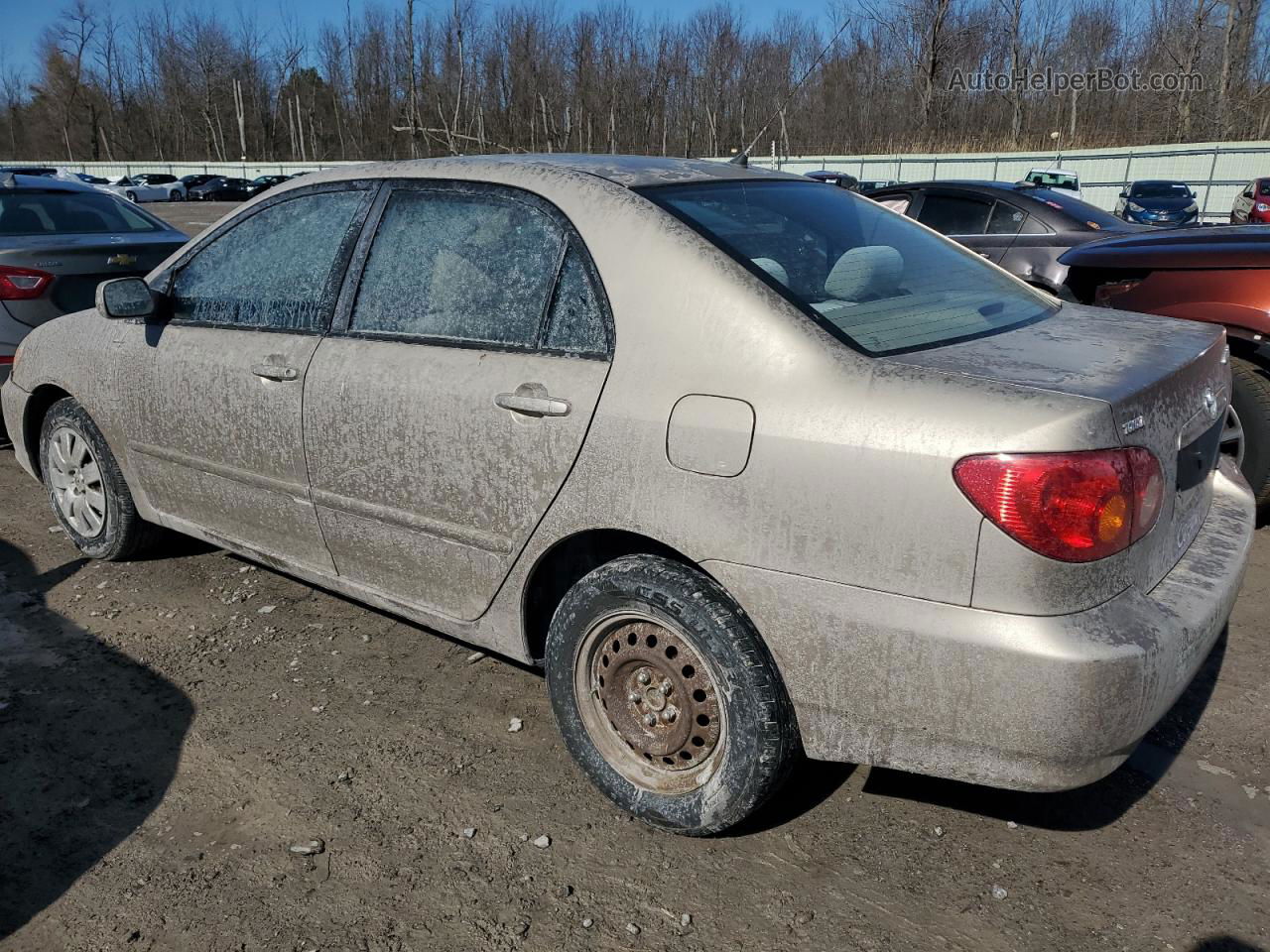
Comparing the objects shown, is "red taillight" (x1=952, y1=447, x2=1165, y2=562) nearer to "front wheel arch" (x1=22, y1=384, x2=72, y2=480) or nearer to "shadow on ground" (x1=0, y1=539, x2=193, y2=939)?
"shadow on ground" (x1=0, y1=539, x2=193, y2=939)

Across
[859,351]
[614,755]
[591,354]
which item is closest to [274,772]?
[614,755]

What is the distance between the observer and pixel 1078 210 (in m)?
7.85

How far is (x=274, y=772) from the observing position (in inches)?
117

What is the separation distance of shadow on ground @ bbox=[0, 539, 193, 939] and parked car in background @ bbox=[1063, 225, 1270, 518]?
13.6 ft

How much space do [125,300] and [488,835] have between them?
7.93 feet

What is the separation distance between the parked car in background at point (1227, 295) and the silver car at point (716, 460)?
1.63 metres

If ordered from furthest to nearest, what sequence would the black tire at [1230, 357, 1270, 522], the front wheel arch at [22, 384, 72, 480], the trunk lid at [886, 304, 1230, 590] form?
the front wheel arch at [22, 384, 72, 480], the black tire at [1230, 357, 1270, 522], the trunk lid at [886, 304, 1230, 590]

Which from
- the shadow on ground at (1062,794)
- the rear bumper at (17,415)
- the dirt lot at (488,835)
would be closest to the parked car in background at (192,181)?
the rear bumper at (17,415)

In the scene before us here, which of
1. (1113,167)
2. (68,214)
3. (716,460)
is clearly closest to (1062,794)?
(716,460)

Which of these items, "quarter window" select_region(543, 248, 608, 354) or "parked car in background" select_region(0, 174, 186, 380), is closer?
"quarter window" select_region(543, 248, 608, 354)

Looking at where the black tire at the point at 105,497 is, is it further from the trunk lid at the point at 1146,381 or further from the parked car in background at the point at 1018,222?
→ the parked car in background at the point at 1018,222

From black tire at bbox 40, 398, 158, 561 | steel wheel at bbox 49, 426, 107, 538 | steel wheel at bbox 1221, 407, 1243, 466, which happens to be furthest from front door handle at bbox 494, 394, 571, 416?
steel wheel at bbox 1221, 407, 1243, 466

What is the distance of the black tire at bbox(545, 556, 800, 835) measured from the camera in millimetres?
2404

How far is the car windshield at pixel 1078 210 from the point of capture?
7660 millimetres
